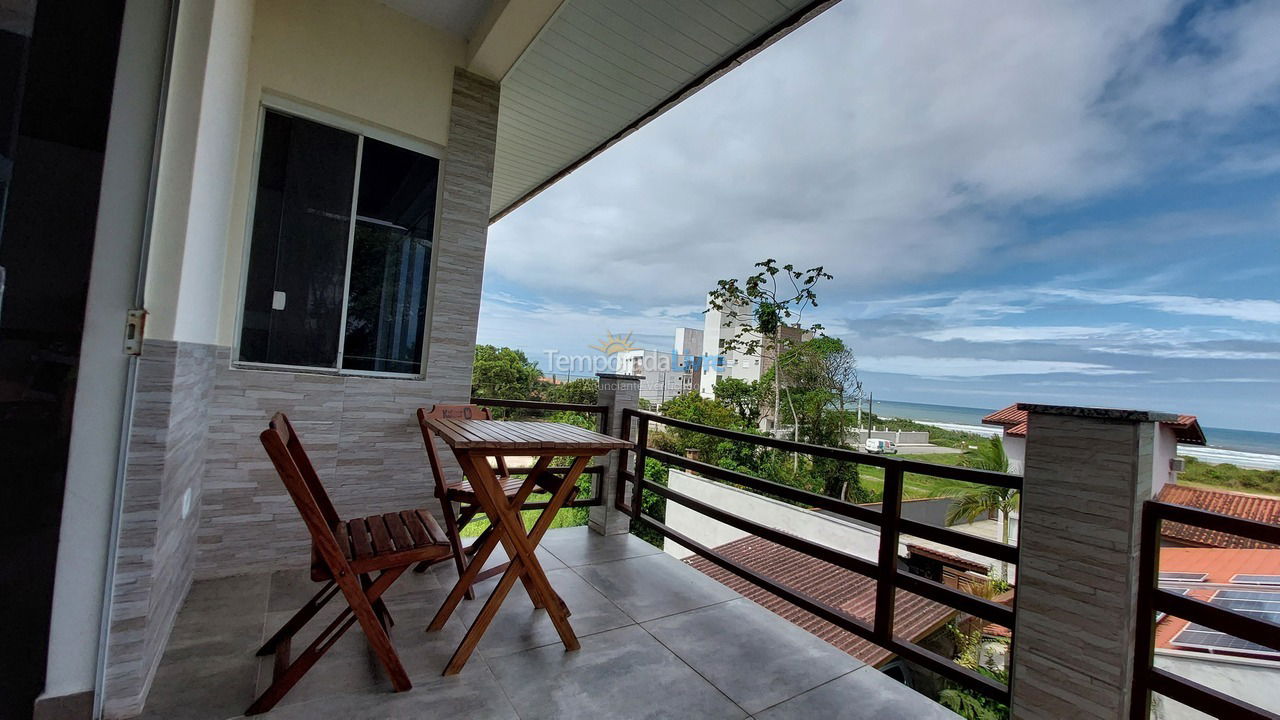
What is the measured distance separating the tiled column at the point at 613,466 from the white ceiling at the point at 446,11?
250 centimetres

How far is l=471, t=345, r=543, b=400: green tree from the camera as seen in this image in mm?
21703

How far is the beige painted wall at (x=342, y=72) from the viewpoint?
2770 millimetres

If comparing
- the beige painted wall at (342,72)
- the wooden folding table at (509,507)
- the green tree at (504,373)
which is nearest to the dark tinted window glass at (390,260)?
the beige painted wall at (342,72)

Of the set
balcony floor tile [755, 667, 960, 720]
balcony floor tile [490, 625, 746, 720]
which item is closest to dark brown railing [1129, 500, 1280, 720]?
balcony floor tile [755, 667, 960, 720]

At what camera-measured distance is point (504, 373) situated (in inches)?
891

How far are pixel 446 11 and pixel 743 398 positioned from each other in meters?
20.6

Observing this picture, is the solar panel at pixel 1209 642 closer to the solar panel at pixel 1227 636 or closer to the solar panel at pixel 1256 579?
the solar panel at pixel 1227 636

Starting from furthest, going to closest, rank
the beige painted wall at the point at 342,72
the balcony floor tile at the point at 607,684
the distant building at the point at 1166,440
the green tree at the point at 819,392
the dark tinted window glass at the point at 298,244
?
the green tree at the point at 819,392
the dark tinted window glass at the point at 298,244
the beige painted wall at the point at 342,72
the balcony floor tile at the point at 607,684
the distant building at the point at 1166,440

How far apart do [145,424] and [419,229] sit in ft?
6.81

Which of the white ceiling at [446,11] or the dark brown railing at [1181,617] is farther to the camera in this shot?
the white ceiling at [446,11]

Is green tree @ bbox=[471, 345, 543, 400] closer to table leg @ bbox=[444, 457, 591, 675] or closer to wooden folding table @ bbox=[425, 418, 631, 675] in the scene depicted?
wooden folding table @ bbox=[425, 418, 631, 675]

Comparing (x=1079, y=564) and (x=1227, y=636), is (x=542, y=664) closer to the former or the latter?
(x=1079, y=564)

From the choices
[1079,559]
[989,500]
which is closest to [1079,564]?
[1079,559]

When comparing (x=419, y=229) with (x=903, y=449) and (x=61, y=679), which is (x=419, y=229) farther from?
(x=903, y=449)
